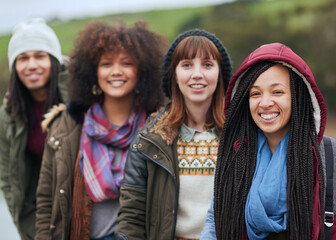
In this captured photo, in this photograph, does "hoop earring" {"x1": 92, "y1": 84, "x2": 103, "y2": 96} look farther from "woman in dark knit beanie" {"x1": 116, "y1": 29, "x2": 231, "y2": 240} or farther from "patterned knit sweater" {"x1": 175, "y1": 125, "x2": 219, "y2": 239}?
"patterned knit sweater" {"x1": 175, "y1": 125, "x2": 219, "y2": 239}

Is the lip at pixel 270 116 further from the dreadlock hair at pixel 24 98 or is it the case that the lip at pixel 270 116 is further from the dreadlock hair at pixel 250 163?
the dreadlock hair at pixel 24 98

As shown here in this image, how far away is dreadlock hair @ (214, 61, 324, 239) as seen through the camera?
210 centimetres

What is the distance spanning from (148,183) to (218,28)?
12707 mm

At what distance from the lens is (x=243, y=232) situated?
2225mm

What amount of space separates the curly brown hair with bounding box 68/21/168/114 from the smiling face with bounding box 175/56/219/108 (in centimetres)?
56

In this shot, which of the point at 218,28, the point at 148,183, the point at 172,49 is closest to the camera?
the point at 148,183

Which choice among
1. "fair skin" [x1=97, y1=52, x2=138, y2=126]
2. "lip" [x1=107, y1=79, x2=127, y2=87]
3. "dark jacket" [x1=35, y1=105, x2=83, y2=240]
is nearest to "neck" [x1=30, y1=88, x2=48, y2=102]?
"dark jacket" [x1=35, y1=105, x2=83, y2=240]

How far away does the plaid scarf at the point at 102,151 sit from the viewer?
3.08 meters

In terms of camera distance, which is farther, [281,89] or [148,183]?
[148,183]

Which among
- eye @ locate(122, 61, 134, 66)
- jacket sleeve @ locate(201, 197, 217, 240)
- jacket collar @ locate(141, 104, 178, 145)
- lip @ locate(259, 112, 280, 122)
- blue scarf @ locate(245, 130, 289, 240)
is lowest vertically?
jacket sleeve @ locate(201, 197, 217, 240)

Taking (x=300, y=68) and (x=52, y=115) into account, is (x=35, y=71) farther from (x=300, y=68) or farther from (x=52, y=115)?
(x=300, y=68)

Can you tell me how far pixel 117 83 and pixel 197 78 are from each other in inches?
28.5

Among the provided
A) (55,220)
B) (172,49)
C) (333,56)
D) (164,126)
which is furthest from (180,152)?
(333,56)

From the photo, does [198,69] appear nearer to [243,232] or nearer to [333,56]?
[243,232]
